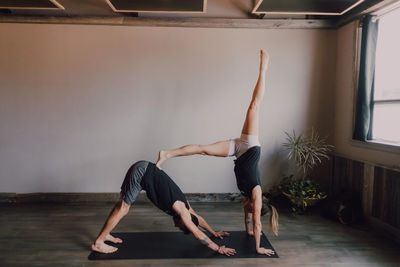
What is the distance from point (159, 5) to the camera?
3.63 m

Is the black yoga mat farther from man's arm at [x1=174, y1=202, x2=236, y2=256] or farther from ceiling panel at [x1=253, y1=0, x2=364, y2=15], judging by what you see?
ceiling panel at [x1=253, y1=0, x2=364, y2=15]

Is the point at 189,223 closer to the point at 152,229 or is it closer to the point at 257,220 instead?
the point at 257,220

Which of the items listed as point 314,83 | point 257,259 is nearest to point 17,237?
point 257,259

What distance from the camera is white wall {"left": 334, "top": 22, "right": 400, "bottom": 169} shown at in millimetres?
3912

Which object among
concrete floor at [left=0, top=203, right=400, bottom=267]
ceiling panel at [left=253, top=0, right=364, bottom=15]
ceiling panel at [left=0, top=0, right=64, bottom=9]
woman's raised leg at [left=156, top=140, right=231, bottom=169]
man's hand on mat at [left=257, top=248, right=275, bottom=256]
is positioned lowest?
concrete floor at [left=0, top=203, right=400, bottom=267]

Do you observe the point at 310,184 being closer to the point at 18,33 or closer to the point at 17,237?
the point at 17,237

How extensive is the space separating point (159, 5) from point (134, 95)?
1485mm

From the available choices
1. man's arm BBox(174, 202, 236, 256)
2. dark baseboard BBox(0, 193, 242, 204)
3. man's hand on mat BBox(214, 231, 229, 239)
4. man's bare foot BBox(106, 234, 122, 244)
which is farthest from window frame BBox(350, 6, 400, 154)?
man's bare foot BBox(106, 234, 122, 244)

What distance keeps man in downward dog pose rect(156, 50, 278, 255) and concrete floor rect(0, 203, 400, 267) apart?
408 mm

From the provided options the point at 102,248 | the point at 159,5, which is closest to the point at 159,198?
the point at 102,248

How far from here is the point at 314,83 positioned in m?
4.54

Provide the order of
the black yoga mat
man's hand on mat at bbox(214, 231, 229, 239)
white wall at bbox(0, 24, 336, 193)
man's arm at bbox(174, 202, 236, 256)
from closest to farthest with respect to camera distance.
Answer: man's arm at bbox(174, 202, 236, 256), the black yoga mat, man's hand on mat at bbox(214, 231, 229, 239), white wall at bbox(0, 24, 336, 193)

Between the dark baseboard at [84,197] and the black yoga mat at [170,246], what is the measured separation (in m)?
1.17

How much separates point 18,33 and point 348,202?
5.69 m
